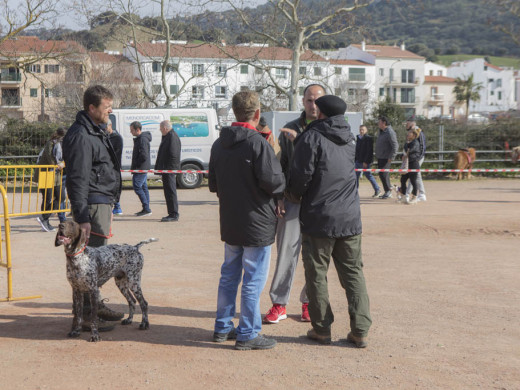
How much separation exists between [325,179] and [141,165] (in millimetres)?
9877

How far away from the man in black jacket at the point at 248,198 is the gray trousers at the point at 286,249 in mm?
616

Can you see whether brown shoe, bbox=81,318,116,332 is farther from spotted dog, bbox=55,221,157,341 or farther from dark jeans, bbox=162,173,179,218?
dark jeans, bbox=162,173,179,218

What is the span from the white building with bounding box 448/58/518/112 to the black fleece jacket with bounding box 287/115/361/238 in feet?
453

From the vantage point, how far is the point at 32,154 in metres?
24.1

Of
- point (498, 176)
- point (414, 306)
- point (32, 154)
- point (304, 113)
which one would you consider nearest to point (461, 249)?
point (414, 306)

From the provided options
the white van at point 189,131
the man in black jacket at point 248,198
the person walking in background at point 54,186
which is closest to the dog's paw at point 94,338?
the man in black jacket at point 248,198

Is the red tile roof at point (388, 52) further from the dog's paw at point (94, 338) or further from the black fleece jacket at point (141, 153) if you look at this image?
the dog's paw at point (94, 338)

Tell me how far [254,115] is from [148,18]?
85.8ft

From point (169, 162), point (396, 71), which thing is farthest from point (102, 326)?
point (396, 71)

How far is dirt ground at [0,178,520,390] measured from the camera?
4473 mm

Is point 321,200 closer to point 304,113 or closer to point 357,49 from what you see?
point 304,113

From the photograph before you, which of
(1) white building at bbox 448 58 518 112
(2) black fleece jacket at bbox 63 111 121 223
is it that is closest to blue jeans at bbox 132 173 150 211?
(2) black fleece jacket at bbox 63 111 121 223

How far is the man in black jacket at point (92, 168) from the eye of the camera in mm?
5152

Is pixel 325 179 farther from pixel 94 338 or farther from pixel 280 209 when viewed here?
pixel 94 338
